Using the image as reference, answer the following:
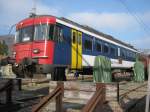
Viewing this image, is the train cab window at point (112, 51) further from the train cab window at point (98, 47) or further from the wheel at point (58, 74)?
the wheel at point (58, 74)

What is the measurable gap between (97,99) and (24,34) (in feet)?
35.1

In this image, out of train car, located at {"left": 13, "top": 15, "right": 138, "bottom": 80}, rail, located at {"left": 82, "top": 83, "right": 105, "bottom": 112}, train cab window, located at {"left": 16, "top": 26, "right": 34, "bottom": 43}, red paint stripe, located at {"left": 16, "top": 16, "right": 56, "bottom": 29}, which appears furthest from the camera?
train cab window, located at {"left": 16, "top": 26, "right": 34, "bottom": 43}

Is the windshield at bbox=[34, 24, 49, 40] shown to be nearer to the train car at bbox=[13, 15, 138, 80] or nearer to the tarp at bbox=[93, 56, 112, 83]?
the train car at bbox=[13, 15, 138, 80]

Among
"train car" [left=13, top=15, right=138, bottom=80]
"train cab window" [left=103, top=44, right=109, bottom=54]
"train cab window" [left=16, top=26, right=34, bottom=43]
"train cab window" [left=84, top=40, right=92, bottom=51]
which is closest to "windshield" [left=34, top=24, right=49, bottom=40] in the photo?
"train car" [left=13, top=15, right=138, bottom=80]

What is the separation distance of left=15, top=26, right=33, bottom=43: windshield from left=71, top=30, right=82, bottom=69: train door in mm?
2242

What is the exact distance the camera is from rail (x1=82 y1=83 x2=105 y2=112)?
6531mm

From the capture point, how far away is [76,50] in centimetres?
1761

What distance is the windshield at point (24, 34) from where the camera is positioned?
645 inches

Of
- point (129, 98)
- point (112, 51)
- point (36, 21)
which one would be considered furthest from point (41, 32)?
point (112, 51)

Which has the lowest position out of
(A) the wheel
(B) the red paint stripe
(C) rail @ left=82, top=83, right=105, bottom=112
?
(C) rail @ left=82, top=83, right=105, bottom=112

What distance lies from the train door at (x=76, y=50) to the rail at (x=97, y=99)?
1010 centimetres

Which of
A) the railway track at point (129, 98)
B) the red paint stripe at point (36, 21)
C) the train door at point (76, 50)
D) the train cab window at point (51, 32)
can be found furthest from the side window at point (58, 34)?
the railway track at point (129, 98)

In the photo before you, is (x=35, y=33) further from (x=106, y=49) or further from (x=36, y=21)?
(x=106, y=49)

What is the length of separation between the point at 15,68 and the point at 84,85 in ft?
30.4
